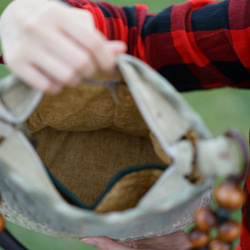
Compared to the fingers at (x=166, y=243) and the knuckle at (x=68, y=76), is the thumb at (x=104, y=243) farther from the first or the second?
the knuckle at (x=68, y=76)

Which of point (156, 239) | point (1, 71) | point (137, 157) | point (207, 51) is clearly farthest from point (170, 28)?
point (1, 71)

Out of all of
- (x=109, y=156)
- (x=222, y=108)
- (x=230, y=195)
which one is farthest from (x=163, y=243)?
(x=222, y=108)

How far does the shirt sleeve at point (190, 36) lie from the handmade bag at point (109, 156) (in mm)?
169

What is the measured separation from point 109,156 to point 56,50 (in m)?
0.25

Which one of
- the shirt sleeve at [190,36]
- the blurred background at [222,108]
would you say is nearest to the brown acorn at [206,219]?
the shirt sleeve at [190,36]

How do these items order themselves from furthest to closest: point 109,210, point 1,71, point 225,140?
point 1,71 → point 109,210 → point 225,140

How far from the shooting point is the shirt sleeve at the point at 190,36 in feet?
1.71

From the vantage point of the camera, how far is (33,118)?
1.37 ft

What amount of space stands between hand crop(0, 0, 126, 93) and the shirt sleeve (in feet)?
0.82

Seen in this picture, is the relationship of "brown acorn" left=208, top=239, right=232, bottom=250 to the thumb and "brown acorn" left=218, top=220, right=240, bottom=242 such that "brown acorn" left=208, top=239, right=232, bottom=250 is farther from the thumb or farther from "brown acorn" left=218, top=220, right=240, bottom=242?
the thumb

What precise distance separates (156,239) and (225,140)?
0.27 m

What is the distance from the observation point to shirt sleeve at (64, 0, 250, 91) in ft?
1.71

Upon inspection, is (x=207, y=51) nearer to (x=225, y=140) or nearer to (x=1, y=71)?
(x=225, y=140)

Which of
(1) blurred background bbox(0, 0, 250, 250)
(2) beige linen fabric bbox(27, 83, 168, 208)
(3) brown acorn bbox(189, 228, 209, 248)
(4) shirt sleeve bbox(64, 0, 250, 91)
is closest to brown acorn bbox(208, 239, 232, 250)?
(3) brown acorn bbox(189, 228, 209, 248)
